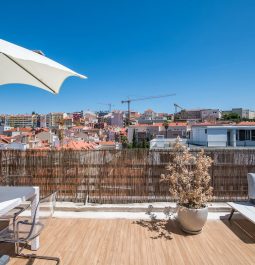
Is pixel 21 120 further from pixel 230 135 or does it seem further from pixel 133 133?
pixel 230 135

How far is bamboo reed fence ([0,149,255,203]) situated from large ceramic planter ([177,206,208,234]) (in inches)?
52.3

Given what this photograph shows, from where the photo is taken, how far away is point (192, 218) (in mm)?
3941

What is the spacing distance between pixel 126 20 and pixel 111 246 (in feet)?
34.8

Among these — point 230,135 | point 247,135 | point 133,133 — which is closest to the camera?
point 247,135

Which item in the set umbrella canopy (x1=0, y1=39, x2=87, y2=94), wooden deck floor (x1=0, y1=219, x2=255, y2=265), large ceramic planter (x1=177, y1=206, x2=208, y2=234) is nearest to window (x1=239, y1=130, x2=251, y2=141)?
wooden deck floor (x1=0, y1=219, x2=255, y2=265)

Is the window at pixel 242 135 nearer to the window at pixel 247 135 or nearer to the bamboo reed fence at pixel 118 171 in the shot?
the window at pixel 247 135

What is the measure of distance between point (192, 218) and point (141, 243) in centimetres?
90

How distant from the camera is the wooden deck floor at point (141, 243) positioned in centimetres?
333

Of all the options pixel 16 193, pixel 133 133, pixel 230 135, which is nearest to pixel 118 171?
pixel 16 193

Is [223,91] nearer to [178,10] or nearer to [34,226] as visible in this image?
[178,10]

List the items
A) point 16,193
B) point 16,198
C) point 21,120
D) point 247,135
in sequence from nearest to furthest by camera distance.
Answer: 1. point 16,198
2. point 16,193
3. point 247,135
4. point 21,120

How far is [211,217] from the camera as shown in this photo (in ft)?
15.6

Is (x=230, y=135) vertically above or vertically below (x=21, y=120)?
below

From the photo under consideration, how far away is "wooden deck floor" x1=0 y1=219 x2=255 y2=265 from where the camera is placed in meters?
3.33
